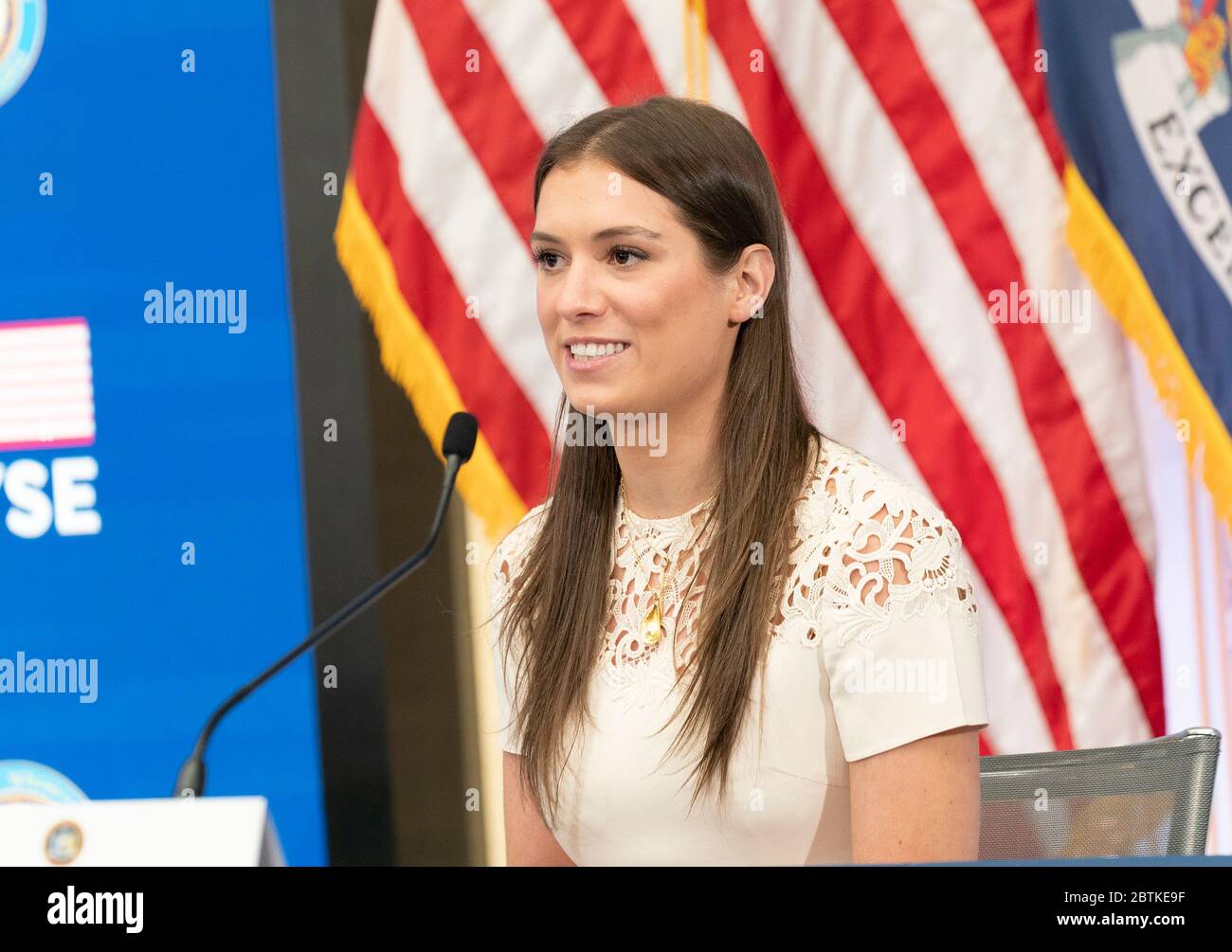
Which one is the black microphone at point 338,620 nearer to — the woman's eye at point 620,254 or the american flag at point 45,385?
the woman's eye at point 620,254

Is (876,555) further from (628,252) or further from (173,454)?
(173,454)

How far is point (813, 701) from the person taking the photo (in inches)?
49.2

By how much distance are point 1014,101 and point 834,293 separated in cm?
42

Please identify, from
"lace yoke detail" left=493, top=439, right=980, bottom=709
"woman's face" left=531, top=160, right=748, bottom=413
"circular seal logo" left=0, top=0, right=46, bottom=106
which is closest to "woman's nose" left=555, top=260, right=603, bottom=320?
"woman's face" left=531, top=160, right=748, bottom=413

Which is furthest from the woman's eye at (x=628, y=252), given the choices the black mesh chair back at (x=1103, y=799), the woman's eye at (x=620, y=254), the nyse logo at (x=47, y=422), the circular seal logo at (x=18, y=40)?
the circular seal logo at (x=18, y=40)

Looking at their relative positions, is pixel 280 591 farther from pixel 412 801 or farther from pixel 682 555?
pixel 682 555

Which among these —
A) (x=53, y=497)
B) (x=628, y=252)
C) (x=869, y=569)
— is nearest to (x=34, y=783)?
(x=53, y=497)

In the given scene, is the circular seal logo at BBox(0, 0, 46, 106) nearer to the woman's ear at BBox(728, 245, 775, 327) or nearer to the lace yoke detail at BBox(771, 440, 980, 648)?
the woman's ear at BBox(728, 245, 775, 327)

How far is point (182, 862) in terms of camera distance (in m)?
0.60

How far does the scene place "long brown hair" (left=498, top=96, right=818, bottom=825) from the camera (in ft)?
4.11

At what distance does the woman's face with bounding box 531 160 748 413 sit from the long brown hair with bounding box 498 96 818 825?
2 cm

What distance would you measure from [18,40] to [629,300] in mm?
1388

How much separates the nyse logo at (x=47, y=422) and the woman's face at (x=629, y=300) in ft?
3.62

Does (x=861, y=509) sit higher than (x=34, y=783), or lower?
higher
